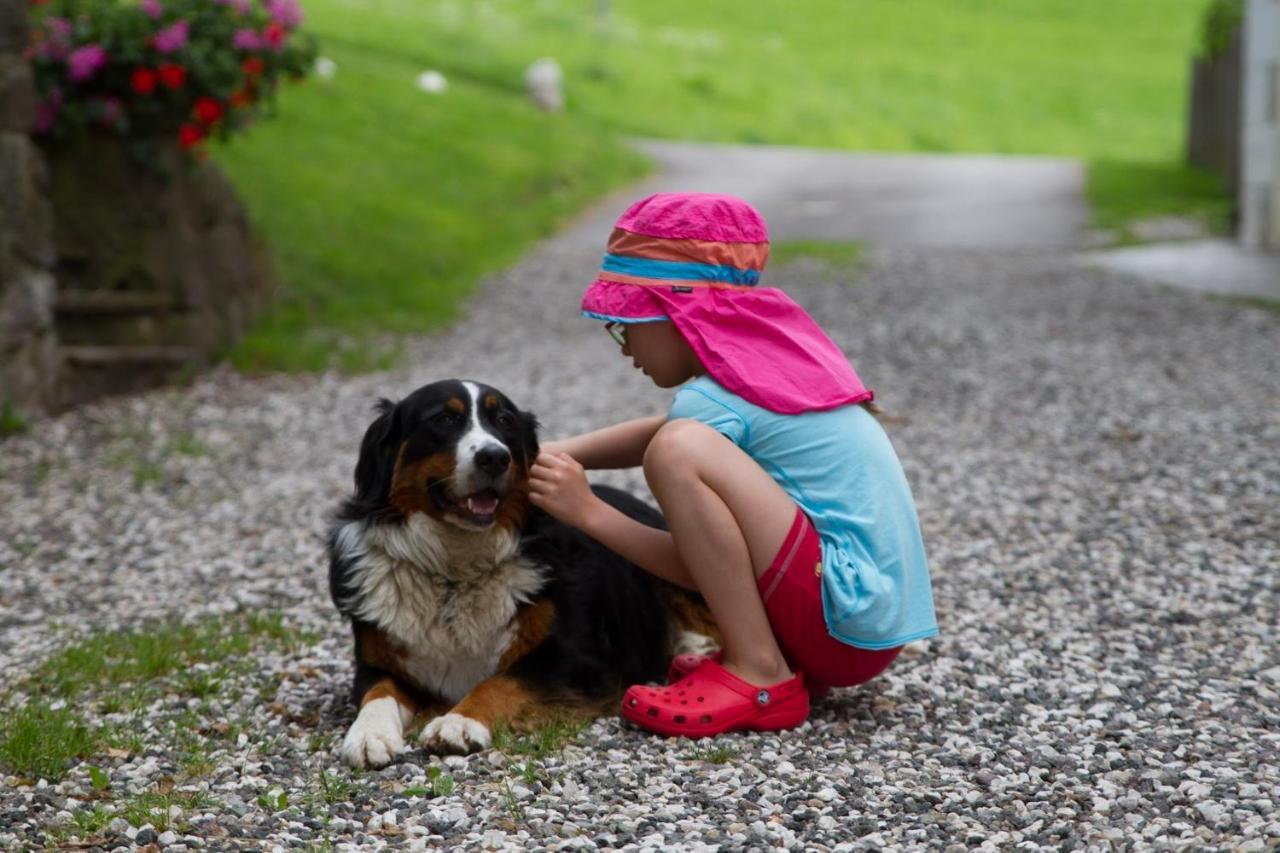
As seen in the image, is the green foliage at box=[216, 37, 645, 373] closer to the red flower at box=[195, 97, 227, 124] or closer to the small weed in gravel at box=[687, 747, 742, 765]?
the red flower at box=[195, 97, 227, 124]

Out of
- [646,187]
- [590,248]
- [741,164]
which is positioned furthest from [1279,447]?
[741,164]

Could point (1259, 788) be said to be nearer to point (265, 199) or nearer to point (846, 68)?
point (265, 199)

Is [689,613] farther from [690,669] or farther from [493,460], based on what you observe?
[493,460]

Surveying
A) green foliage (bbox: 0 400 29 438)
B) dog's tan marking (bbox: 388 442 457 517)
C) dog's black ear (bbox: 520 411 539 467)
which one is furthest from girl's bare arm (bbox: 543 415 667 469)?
green foliage (bbox: 0 400 29 438)

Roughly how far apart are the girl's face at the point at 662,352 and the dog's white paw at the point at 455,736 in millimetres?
1018

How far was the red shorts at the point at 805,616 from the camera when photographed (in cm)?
423

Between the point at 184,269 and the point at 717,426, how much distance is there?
295 inches

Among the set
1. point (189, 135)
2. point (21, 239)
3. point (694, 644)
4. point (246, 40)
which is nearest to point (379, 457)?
point (694, 644)

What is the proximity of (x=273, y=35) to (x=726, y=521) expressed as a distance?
309 inches

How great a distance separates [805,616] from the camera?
168 inches

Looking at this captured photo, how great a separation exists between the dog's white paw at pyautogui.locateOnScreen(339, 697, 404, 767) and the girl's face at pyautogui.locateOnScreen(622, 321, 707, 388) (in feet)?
3.70

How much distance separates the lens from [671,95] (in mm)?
30828

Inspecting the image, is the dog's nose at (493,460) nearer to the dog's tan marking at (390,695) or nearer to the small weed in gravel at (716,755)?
the dog's tan marking at (390,695)

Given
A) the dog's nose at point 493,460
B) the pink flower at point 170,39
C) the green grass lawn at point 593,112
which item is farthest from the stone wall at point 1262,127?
the dog's nose at point 493,460
